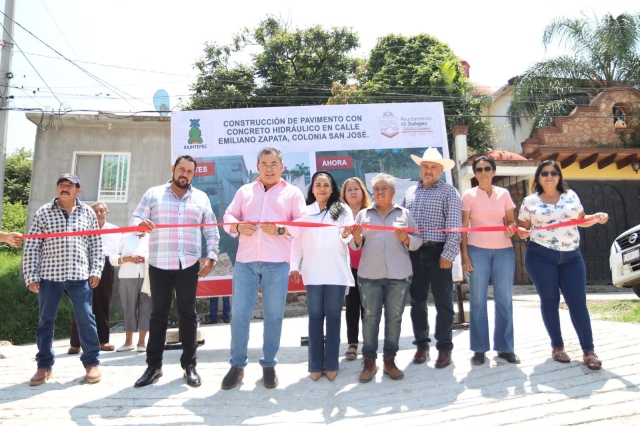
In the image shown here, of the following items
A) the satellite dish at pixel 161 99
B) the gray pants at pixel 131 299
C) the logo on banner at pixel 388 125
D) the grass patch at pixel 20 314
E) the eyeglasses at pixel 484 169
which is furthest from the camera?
Result: the satellite dish at pixel 161 99

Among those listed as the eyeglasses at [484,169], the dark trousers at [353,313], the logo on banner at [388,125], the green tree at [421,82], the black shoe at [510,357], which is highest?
the green tree at [421,82]

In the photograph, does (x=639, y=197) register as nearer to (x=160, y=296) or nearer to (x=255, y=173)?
(x=255, y=173)

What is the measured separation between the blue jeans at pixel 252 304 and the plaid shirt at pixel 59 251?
4.89 ft

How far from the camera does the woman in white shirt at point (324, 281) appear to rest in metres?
4.12

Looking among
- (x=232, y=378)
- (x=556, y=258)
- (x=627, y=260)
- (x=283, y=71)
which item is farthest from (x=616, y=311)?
(x=283, y=71)

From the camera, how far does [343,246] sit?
425 cm

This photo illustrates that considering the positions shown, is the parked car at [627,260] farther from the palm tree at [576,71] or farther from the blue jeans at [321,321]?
the palm tree at [576,71]

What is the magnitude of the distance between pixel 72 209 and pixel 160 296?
4.16ft

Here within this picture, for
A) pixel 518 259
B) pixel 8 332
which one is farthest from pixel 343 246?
pixel 518 259

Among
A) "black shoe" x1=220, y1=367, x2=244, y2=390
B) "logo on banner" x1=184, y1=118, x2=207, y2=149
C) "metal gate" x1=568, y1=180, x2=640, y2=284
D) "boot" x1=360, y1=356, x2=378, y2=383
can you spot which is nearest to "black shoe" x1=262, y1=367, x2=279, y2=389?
"black shoe" x1=220, y1=367, x2=244, y2=390

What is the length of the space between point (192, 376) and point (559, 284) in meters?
3.25

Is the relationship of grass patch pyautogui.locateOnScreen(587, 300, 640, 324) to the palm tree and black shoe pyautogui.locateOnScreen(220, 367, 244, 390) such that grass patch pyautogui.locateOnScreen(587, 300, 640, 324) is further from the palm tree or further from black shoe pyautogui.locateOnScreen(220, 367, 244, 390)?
the palm tree

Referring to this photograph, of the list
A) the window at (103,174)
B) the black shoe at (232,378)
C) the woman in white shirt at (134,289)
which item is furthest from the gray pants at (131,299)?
the window at (103,174)

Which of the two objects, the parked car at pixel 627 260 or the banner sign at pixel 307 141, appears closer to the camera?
the parked car at pixel 627 260
